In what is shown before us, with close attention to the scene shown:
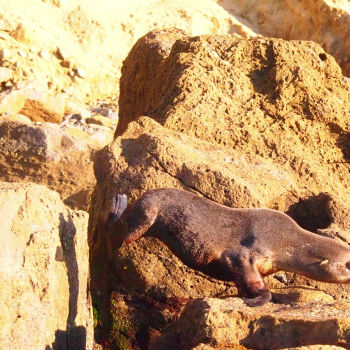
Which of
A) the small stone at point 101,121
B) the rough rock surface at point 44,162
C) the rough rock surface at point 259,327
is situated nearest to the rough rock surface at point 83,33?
the small stone at point 101,121

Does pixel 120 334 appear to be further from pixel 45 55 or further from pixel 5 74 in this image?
pixel 45 55

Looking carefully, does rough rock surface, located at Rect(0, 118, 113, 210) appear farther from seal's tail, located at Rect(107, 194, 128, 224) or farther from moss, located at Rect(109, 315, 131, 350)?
seal's tail, located at Rect(107, 194, 128, 224)

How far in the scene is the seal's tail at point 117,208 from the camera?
16.5 ft

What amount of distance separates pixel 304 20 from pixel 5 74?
23.1 ft

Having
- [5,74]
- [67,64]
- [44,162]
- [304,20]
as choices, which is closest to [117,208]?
[44,162]

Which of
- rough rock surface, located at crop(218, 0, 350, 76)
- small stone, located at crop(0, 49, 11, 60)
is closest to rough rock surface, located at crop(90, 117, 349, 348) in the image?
small stone, located at crop(0, 49, 11, 60)

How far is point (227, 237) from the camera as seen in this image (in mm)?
5012

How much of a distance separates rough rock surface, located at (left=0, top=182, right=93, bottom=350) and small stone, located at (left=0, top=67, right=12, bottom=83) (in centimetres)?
933

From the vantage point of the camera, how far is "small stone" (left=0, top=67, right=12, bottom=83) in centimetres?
1365

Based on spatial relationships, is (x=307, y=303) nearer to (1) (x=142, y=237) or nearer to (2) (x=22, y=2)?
(1) (x=142, y=237)

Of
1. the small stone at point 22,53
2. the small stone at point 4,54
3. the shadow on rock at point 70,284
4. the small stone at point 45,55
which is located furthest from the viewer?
the small stone at point 45,55

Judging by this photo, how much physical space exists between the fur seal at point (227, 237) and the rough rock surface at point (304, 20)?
35.5ft

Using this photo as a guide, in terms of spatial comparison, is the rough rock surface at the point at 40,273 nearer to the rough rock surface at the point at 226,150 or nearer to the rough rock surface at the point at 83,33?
the rough rock surface at the point at 226,150

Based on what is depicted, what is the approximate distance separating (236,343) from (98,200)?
1962 millimetres
